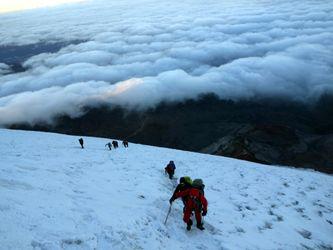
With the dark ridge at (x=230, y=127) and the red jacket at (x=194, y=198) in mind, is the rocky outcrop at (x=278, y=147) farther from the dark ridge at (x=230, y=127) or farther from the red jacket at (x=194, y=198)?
the red jacket at (x=194, y=198)

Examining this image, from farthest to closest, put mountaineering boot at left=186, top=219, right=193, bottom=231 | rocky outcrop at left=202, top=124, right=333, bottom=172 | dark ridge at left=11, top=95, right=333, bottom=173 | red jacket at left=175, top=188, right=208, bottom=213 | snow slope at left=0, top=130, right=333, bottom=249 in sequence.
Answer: dark ridge at left=11, top=95, right=333, bottom=173, rocky outcrop at left=202, top=124, right=333, bottom=172, mountaineering boot at left=186, top=219, right=193, bottom=231, red jacket at left=175, top=188, right=208, bottom=213, snow slope at left=0, top=130, right=333, bottom=249

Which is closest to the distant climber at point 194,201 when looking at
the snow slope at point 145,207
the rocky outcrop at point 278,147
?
the snow slope at point 145,207

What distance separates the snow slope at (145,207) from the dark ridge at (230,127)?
4155 centimetres

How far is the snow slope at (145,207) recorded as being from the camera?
8.57m

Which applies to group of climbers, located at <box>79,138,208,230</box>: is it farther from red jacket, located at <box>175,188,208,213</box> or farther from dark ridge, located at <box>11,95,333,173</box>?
dark ridge, located at <box>11,95,333,173</box>

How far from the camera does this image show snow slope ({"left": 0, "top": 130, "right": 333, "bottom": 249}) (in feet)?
28.1

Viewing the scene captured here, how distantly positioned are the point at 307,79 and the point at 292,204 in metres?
153

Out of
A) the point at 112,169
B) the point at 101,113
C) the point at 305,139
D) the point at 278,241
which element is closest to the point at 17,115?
the point at 101,113

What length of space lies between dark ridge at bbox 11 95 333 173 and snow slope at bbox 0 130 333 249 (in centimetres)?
4155

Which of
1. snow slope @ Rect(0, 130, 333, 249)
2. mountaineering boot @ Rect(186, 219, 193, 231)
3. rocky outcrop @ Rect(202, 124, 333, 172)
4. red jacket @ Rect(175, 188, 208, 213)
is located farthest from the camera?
rocky outcrop @ Rect(202, 124, 333, 172)

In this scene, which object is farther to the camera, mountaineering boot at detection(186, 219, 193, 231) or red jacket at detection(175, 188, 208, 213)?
mountaineering boot at detection(186, 219, 193, 231)

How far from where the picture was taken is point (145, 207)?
1191 cm

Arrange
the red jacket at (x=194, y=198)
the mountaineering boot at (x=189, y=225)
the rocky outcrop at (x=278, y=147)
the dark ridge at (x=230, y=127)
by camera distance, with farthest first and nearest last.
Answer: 1. the dark ridge at (x=230, y=127)
2. the rocky outcrop at (x=278, y=147)
3. the mountaineering boot at (x=189, y=225)
4. the red jacket at (x=194, y=198)

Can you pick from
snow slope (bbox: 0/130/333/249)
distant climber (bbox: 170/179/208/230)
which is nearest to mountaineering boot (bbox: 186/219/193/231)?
distant climber (bbox: 170/179/208/230)
